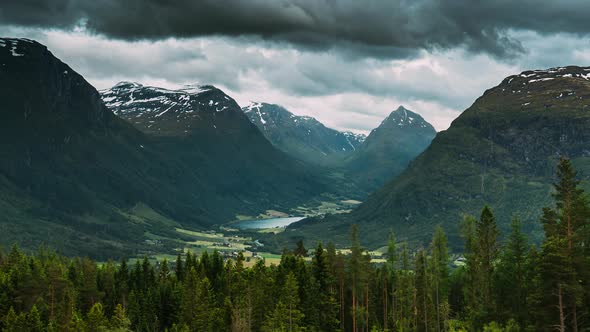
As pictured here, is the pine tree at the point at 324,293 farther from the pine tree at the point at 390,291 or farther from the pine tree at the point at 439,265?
the pine tree at the point at 439,265

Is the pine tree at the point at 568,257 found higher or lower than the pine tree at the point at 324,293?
higher

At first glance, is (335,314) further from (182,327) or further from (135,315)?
(135,315)

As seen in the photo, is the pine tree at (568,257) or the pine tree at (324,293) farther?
the pine tree at (324,293)

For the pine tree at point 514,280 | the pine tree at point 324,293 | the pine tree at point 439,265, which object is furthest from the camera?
the pine tree at point 439,265

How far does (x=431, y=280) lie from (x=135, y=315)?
68.3 metres

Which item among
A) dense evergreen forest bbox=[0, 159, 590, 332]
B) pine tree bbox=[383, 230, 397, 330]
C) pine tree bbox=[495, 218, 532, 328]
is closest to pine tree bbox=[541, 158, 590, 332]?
dense evergreen forest bbox=[0, 159, 590, 332]

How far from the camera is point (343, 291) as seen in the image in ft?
432

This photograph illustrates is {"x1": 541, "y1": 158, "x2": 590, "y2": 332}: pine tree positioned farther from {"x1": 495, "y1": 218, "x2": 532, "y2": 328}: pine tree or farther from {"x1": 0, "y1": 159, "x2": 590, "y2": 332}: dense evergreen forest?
{"x1": 495, "y1": 218, "x2": 532, "y2": 328}: pine tree

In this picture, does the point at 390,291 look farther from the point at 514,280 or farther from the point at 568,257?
the point at 568,257

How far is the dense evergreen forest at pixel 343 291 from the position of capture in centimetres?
7344

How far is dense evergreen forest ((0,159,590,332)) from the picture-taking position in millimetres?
73438

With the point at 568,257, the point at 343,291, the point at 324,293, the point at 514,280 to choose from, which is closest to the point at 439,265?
the point at 343,291

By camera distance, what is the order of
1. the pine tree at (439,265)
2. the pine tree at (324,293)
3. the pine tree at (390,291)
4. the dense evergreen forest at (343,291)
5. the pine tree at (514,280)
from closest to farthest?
the dense evergreen forest at (343,291) → the pine tree at (514,280) → the pine tree at (324,293) → the pine tree at (390,291) → the pine tree at (439,265)

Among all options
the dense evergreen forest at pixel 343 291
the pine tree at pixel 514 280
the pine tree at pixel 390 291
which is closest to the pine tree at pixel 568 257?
the dense evergreen forest at pixel 343 291
